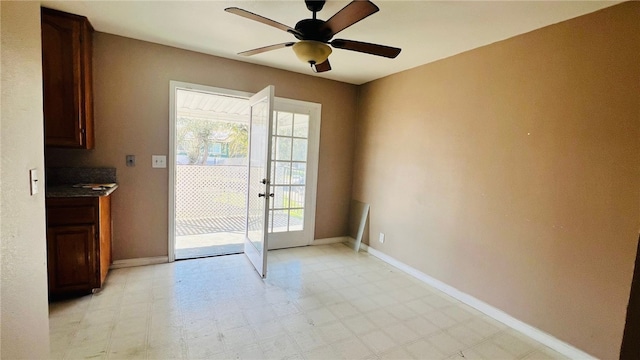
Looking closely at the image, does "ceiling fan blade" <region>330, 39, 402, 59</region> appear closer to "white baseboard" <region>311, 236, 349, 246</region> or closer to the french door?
the french door

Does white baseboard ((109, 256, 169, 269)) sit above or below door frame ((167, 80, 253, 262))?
below

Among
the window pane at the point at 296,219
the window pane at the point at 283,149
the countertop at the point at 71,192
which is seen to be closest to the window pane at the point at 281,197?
the window pane at the point at 296,219

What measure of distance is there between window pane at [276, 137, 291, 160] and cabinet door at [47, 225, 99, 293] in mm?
2054

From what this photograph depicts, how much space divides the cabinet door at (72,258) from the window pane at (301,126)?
2375 mm

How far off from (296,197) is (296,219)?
0.30m

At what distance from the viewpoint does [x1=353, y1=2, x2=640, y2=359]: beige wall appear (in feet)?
5.94

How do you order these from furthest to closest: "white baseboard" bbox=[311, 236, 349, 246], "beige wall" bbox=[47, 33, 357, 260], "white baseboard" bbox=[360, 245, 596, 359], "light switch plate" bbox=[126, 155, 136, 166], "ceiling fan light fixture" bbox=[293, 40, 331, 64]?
1. "white baseboard" bbox=[311, 236, 349, 246]
2. "light switch plate" bbox=[126, 155, 136, 166]
3. "beige wall" bbox=[47, 33, 357, 260]
4. "white baseboard" bbox=[360, 245, 596, 359]
5. "ceiling fan light fixture" bbox=[293, 40, 331, 64]

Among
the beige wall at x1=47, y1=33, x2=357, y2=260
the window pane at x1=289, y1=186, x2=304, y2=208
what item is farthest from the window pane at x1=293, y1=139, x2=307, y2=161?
the beige wall at x1=47, y1=33, x2=357, y2=260

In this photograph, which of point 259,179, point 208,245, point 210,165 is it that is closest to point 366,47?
point 259,179

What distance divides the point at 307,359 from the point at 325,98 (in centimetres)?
308

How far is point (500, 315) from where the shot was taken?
2.41m

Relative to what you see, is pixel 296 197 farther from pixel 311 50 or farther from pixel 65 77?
pixel 65 77

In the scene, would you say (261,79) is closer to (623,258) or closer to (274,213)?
(274,213)

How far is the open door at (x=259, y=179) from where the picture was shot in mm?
2848
